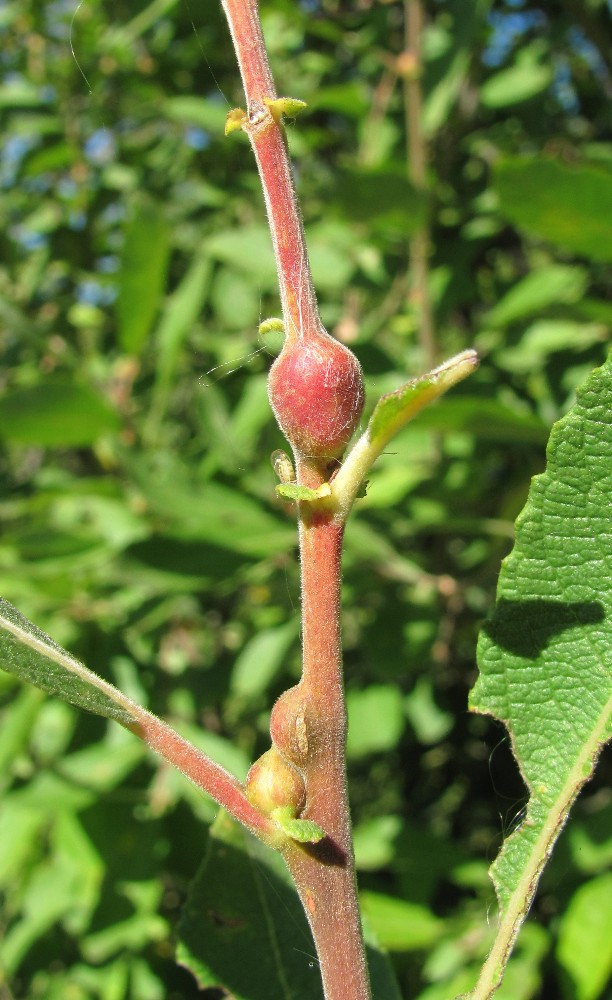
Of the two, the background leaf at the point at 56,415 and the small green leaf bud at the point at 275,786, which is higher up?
the background leaf at the point at 56,415

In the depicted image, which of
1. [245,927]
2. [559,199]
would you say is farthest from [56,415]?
[245,927]

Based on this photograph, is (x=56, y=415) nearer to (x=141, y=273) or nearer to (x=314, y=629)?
(x=141, y=273)

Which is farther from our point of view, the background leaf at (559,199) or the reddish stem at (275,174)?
the background leaf at (559,199)

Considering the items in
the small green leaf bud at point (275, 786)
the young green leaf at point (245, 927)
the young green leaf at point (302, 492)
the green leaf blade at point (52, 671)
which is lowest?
the young green leaf at point (245, 927)

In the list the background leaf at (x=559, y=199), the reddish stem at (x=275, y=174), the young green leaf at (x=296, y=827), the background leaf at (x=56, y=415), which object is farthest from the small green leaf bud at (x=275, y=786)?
the background leaf at (x=56, y=415)

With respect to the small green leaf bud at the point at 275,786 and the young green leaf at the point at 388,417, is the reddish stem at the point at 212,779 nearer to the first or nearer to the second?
the small green leaf bud at the point at 275,786

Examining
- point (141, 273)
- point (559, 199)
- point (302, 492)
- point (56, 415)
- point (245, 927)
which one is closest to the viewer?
point (302, 492)

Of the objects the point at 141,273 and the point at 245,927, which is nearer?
the point at 245,927
